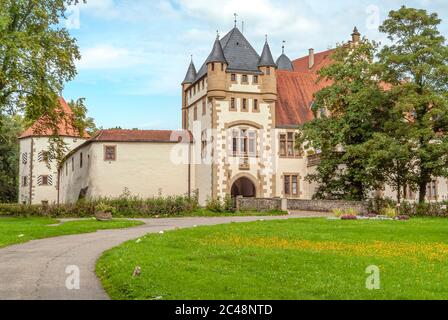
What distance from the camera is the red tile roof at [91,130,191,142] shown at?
4500 centimetres

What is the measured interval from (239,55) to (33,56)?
65.0ft

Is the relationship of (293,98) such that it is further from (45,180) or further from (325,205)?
(45,180)

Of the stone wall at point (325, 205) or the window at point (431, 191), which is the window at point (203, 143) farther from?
the window at point (431, 191)

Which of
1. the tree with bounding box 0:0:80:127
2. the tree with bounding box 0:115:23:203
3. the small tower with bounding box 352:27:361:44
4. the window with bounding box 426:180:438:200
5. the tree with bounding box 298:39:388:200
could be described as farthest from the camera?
the tree with bounding box 0:115:23:203

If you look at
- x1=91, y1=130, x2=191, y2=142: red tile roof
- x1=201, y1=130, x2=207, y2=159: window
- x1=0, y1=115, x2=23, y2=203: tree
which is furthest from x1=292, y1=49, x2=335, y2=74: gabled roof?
x1=0, y1=115, x2=23, y2=203: tree

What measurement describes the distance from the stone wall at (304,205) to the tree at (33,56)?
15199 millimetres

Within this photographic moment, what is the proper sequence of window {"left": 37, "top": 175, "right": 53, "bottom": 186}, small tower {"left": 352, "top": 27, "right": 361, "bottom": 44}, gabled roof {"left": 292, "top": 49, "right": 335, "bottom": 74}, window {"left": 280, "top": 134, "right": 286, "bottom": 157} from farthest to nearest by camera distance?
gabled roof {"left": 292, "top": 49, "right": 335, "bottom": 74} < window {"left": 37, "top": 175, "right": 53, "bottom": 186} < small tower {"left": 352, "top": 27, "right": 361, "bottom": 44} < window {"left": 280, "top": 134, "right": 286, "bottom": 157}

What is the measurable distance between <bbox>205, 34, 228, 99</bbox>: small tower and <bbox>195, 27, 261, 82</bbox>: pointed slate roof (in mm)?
1000

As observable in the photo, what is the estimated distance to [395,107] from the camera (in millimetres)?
36688

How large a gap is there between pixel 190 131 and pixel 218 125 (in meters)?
4.62

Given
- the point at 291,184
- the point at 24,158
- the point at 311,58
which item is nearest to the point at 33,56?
the point at 291,184
